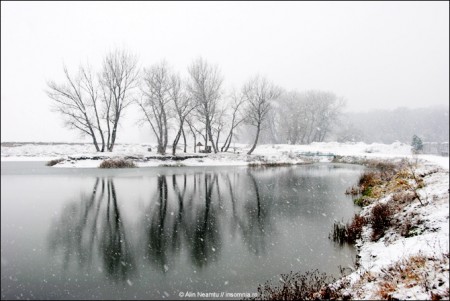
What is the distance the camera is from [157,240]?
10.3 metres

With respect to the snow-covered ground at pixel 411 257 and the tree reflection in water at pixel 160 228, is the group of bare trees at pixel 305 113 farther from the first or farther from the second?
the snow-covered ground at pixel 411 257

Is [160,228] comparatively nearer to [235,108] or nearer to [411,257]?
[411,257]

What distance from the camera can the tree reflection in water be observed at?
888 centimetres

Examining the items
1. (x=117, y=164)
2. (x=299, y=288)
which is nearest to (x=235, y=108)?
(x=117, y=164)

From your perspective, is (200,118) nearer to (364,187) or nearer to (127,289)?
(364,187)

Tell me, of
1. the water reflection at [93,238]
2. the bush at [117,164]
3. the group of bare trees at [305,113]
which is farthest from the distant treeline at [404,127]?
the water reflection at [93,238]

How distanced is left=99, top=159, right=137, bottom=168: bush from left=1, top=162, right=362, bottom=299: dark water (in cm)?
1419

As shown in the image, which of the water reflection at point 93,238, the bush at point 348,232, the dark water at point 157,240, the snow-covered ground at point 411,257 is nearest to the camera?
the snow-covered ground at point 411,257

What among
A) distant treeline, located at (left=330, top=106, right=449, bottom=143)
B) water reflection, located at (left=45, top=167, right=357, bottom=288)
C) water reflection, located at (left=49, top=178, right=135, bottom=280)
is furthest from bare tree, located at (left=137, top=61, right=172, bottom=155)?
distant treeline, located at (left=330, top=106, right=449, bottom=143)

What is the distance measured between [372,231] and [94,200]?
14075 mm

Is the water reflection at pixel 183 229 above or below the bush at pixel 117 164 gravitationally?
below

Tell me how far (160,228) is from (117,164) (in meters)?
24.3

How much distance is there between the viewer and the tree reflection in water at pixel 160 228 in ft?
29.1

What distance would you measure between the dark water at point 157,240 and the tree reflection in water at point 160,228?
0.04 meters
